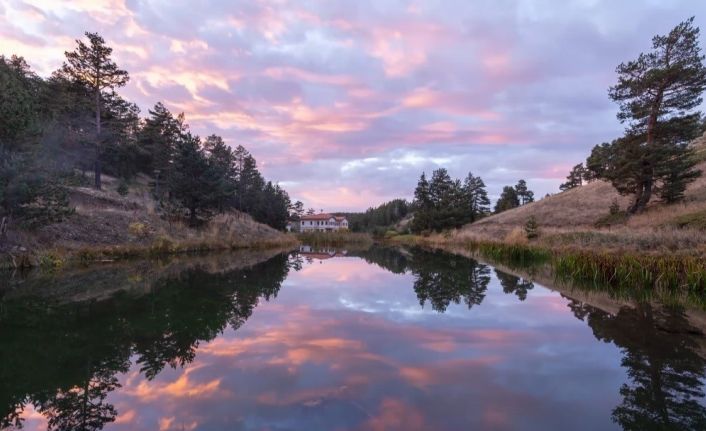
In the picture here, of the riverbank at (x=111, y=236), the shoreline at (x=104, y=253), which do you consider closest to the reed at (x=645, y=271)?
the shoreline at (x=104, y=253)

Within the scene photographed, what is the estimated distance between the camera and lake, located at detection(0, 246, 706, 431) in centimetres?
394

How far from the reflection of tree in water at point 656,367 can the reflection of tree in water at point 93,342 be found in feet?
17.5

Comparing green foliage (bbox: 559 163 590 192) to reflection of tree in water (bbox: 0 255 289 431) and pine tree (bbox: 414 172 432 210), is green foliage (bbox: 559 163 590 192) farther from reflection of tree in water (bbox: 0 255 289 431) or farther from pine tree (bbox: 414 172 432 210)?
reflection of tree in water (bbox: 0 255 289 431)

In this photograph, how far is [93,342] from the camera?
244 inches

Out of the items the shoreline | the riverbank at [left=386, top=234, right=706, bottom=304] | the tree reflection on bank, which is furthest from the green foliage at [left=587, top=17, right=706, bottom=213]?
the shoreline

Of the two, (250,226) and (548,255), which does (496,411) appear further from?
(250,226)

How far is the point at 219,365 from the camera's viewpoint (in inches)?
211

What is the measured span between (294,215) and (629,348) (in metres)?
86.1

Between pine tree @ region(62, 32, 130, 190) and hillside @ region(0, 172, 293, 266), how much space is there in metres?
6.31

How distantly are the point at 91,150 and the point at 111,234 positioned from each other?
20.7 meters

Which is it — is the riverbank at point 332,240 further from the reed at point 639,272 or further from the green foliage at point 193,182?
the reed at point 639,272

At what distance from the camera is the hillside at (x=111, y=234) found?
1666 centimetres

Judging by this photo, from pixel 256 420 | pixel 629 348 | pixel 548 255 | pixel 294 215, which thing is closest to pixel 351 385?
pixel 256 420

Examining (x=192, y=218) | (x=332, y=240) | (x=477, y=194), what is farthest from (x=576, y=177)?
(x=192, y=218)
